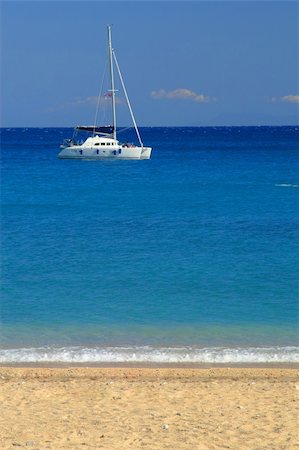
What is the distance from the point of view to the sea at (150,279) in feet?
46.2

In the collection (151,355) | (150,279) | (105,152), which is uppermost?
(105,152)

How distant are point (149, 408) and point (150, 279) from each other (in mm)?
8395

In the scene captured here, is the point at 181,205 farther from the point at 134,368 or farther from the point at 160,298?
the point at 134,368

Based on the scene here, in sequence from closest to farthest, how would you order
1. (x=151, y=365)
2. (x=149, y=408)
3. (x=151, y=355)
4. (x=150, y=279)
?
1. (x=149, y=408)
2. (x=151, y=365)
3. (x=151, y=355)
4. (x=150, y=279)

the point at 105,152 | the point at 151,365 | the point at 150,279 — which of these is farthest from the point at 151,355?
the point at 105,152

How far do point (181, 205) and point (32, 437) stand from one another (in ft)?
77.3

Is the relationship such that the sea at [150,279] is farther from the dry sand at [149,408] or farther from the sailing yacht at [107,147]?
the sailing yacht at [107,147]

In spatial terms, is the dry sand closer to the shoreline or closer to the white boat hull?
the shoreline

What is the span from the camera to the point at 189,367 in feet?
42.2

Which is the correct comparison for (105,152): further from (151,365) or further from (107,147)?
(151,365)

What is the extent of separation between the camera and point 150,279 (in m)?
18.9

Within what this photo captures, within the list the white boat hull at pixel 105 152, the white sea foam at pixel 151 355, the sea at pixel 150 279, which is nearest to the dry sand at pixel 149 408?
the white sea foam at pixel 151 355

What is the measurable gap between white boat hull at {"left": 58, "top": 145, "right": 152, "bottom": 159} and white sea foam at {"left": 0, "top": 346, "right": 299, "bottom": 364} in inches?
1920

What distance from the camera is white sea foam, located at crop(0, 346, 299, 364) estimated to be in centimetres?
1326
